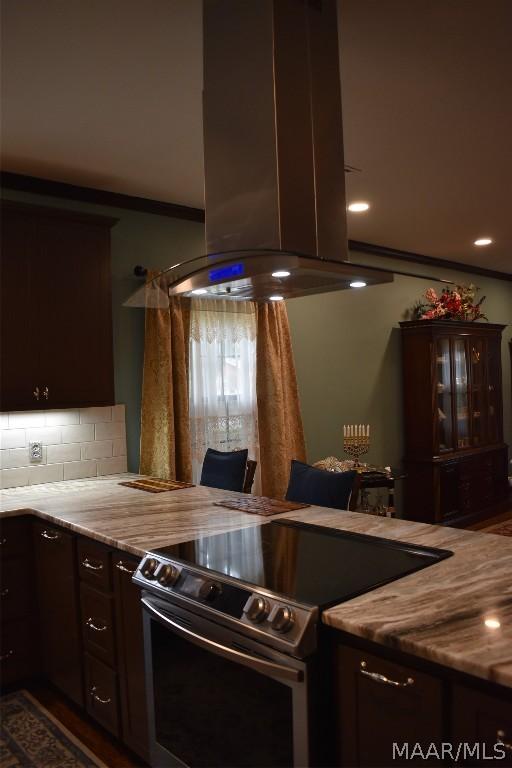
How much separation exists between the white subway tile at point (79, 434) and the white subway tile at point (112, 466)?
18 cm

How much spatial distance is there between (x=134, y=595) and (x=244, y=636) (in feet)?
2.29

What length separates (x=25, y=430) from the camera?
11.4 feet

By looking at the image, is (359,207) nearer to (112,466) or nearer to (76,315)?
(76,315)

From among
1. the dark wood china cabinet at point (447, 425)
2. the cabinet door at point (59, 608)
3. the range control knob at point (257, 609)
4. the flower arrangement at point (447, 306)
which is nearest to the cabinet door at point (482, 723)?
the range control knob at point (257, 609)

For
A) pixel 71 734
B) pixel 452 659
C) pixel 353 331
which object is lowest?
pixel 71 734

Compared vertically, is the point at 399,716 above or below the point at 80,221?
below

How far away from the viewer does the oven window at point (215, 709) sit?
1.55 meters

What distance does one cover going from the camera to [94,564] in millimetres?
2404

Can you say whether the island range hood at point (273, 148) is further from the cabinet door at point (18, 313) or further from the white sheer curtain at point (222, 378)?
the white sheer curtain at point (222, 378)

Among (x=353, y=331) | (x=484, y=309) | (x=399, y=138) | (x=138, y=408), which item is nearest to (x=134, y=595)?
(x=138, y=408)

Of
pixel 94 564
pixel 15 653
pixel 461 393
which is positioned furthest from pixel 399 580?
pixel 461 393

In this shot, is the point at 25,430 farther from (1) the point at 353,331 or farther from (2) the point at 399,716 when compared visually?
(1) the point at 353,331

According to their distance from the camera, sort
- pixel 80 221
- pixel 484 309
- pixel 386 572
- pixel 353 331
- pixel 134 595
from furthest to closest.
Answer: pixel 484 309 → pixel 353 331 → pixel 80 221 → pixel 134 595 → pixel 386 572

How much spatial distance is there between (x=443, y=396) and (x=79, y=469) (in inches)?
144
